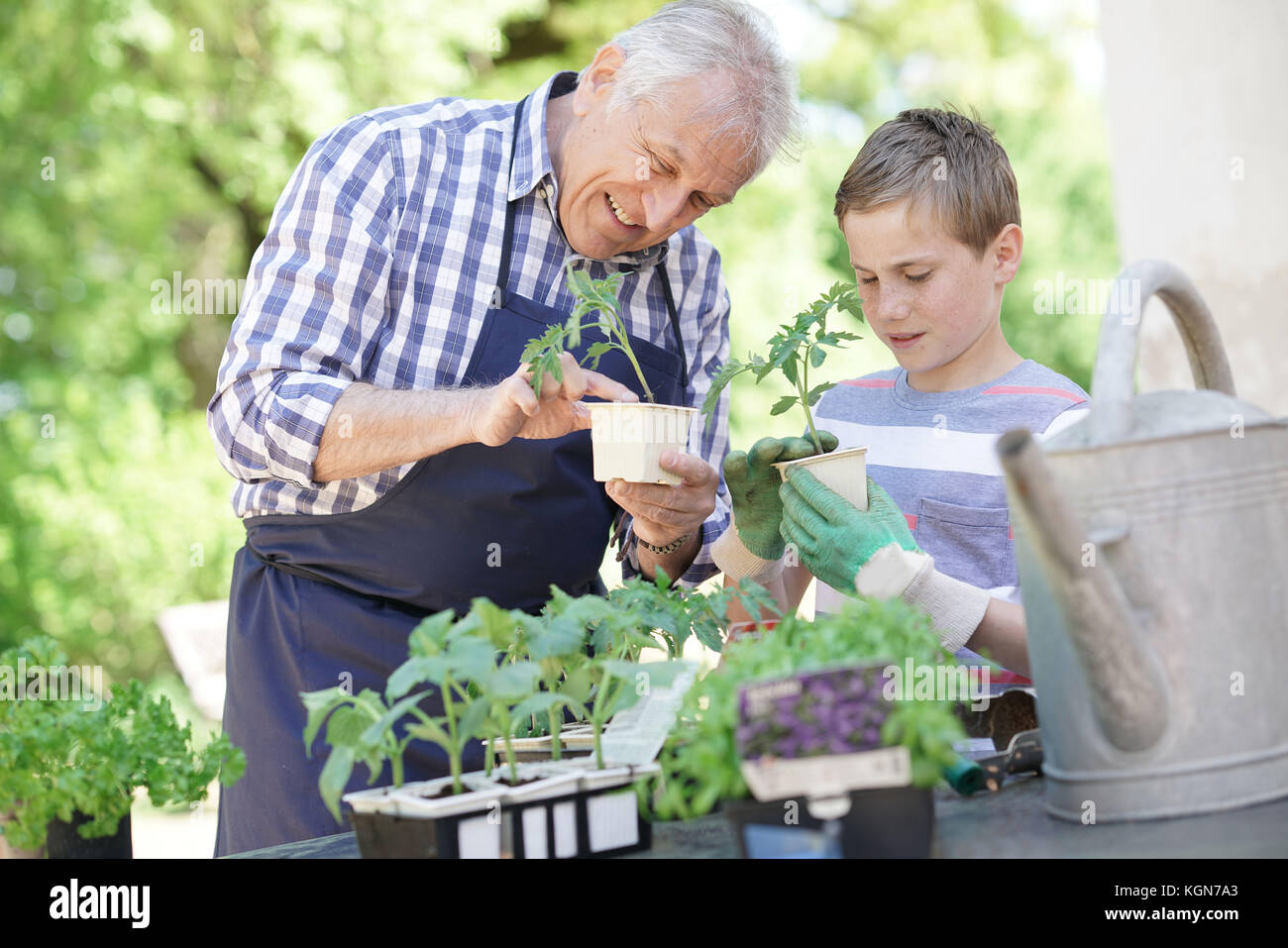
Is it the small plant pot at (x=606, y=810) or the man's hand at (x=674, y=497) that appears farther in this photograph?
the man's hand at (x=674, y=497)

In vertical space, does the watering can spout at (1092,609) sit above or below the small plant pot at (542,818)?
above

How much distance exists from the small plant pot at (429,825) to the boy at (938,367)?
0.73 metres

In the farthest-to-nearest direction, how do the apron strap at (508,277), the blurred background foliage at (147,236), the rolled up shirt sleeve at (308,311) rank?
the blurred background foliage at (147,236), the apron strap at (508,277), the rolled up shirt sleeve at (308,311)

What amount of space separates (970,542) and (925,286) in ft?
1.27

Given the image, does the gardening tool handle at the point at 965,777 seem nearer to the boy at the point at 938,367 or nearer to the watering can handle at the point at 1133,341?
the watering can handle at the point at 1133,341

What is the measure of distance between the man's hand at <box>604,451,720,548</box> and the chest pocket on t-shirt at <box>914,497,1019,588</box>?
0.33 metres

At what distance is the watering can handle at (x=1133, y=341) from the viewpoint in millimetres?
980

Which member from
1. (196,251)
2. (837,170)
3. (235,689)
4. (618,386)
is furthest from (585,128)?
(837,170)

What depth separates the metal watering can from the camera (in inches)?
37.9

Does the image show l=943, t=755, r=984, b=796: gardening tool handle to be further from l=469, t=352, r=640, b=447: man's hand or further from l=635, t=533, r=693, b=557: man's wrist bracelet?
l=635, t=533, r=693, b=557: man's wrist bracelet

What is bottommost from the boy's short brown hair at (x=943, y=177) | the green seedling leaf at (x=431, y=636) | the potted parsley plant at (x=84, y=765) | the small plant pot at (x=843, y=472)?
the potted parsley plant at (x=84, y=765)

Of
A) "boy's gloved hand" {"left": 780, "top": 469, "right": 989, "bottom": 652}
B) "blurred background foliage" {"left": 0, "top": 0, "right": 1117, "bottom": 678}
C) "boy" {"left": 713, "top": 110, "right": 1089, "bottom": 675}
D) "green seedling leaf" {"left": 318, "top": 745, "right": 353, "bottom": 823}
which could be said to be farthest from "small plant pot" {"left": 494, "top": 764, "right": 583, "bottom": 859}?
"blurred background foliage" {"left": 0, "top": 0, "right": 1117, "bottom": 678}

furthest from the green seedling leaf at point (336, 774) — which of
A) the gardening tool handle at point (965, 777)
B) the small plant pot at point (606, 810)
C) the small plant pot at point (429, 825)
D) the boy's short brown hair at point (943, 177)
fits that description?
the boy's short brown hair at point (943, 177)
